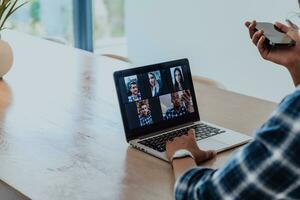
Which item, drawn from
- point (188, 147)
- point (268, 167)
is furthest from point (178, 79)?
point (268, 167)

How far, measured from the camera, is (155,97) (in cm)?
161

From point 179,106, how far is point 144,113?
5.6 inches

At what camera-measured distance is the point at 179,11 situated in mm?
4004

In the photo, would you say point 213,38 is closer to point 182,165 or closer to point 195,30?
point 195,30

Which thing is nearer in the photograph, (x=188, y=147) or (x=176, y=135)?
(x=188, y=147)

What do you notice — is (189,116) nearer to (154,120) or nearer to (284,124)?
(154,120)

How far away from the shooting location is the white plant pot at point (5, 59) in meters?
2.18

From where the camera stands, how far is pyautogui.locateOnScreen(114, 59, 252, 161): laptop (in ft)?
5.10

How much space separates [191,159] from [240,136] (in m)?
0.31

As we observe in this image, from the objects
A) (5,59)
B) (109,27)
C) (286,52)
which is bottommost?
(109,27)

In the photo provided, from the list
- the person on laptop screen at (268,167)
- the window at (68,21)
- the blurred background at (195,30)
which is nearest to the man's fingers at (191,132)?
the person on laptop screen at (268,167)

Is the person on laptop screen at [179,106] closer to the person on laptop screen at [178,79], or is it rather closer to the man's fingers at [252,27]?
the person on laptop screen at [178,79]

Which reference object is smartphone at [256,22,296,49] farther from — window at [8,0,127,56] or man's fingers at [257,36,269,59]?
window at [8,0,127,56]

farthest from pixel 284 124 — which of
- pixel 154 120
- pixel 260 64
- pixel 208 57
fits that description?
pixel 208 57
